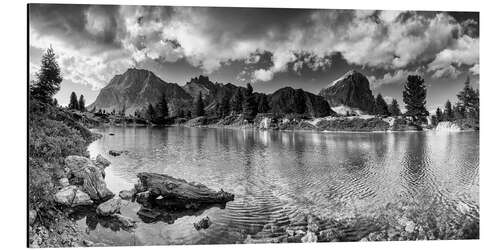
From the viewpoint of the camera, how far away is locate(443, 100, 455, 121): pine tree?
A: 9.48 meters

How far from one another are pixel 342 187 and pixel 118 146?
6.98m

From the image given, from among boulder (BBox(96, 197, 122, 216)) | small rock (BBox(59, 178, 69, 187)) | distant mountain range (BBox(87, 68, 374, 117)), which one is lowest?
boulder (BBox(96, 197, 122, 216))

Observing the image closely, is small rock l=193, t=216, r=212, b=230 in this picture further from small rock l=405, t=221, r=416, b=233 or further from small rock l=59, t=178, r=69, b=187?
small rock l=405, t=221, r=416, b=233

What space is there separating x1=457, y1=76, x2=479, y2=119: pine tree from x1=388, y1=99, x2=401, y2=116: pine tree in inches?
59.6

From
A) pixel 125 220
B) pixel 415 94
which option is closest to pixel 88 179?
pixel 125 220

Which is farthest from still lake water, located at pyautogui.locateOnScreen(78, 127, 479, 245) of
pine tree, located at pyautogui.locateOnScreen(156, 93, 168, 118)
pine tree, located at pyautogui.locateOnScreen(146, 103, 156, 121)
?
pine tree, located at pyautogui.locateOnScreen(156, 93, 168, 118)

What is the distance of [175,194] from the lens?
25.9 feet

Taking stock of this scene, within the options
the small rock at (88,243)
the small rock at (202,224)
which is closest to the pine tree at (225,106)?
the small rock at (202,224)

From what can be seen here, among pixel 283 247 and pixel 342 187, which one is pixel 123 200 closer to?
pixel 283 247

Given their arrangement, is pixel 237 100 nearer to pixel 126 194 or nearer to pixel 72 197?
pixel 126 194

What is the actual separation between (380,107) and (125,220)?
7.49m

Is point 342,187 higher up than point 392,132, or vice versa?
point 392,132

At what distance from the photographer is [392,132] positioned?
11367 mm
